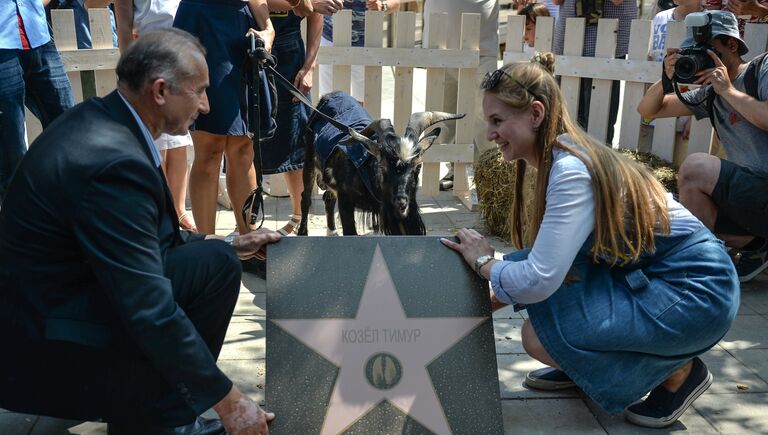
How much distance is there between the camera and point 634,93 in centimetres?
621

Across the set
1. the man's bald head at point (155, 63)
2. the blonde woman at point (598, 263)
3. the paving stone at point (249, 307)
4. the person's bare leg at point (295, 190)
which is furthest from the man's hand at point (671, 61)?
the man's bald head at point (155, 63)

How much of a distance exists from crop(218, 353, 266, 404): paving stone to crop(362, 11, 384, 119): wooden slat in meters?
3.30

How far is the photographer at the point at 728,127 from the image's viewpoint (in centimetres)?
441

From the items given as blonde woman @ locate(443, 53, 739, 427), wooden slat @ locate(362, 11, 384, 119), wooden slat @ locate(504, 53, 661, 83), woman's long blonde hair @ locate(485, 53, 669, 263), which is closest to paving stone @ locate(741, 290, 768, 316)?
blonde woman @ locate(443, 53, 739, 427)

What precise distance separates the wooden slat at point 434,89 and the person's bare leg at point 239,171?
201 cm

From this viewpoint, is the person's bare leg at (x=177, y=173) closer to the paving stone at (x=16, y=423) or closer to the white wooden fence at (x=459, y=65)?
the white wooden fence at (x=459, y=65)

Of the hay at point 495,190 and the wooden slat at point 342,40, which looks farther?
the wooden slat at point 342,40

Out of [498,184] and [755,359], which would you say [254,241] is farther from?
[498,184]

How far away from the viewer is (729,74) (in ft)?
15.1

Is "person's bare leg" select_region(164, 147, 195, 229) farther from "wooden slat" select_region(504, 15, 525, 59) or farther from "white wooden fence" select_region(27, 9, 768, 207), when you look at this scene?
"wooden slat" select_region(504, 15, 525, 59)

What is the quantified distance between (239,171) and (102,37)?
1.69m

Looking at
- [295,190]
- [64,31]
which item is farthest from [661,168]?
[64,31]

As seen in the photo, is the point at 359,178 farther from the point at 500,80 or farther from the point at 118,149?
the point at 118,149

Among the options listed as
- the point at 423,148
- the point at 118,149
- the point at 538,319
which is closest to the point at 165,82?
the point at 118,149
